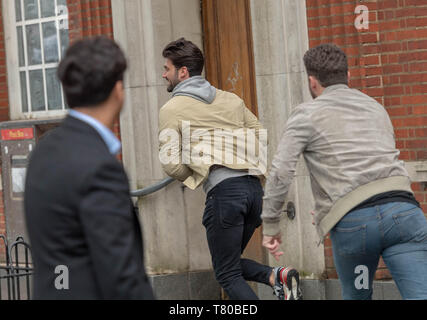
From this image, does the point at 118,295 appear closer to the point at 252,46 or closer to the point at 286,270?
the point at 286,270

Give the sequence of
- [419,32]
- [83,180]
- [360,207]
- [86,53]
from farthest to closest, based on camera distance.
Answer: [419,32] < [360,207] < [86,53] < [83,180]

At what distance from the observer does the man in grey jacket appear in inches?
176

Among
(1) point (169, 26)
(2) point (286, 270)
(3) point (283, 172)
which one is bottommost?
(2) point (286, 270)

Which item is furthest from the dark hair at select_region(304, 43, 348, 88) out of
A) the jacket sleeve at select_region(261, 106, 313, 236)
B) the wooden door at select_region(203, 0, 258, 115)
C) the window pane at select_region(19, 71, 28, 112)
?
the window pane at select_region(19, 71, 28, 112)

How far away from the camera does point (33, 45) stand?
960 cm

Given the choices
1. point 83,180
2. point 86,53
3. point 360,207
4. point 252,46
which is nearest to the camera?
point 83,180

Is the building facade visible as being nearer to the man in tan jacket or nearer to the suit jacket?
the man in tan jacket

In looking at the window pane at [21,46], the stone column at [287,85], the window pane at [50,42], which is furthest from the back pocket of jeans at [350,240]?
the window pane at [21,46]

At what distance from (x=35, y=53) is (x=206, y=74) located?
2.04 metres

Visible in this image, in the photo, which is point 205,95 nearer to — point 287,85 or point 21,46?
point 287,85

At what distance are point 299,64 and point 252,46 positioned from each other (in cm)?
82

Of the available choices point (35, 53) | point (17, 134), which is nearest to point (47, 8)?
point (35, 53)

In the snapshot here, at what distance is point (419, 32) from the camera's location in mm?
7227

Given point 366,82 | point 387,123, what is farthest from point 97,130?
point 366,82
